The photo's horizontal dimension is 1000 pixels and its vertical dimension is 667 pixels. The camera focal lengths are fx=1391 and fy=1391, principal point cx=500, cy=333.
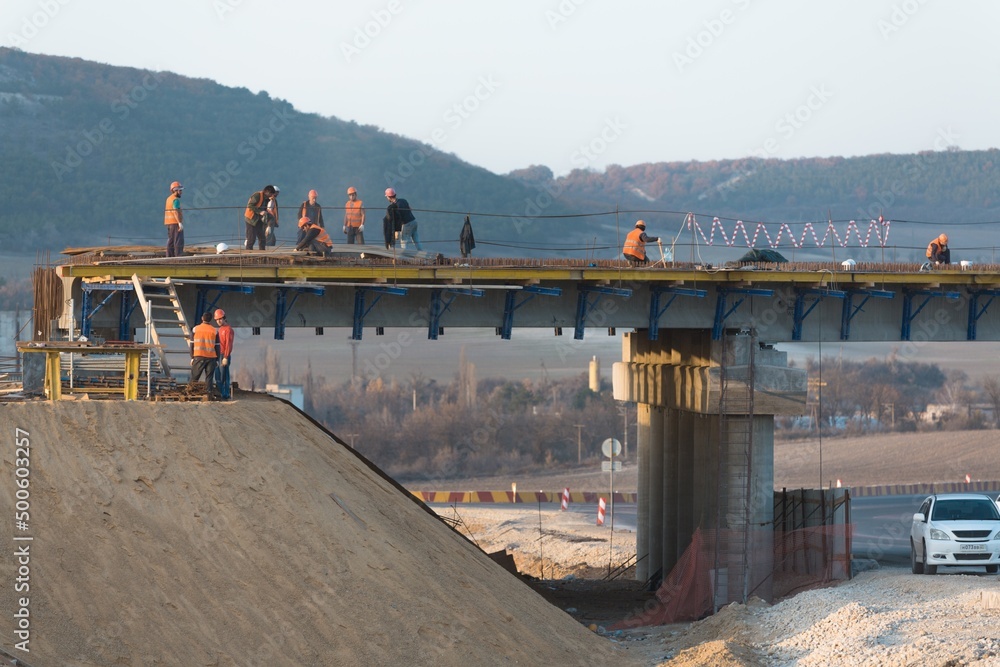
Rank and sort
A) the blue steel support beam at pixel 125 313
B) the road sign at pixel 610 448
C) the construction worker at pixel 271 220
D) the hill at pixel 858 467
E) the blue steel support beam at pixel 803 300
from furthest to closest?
the hill at pixel 858 467 → the road sign at pixel 610 448 → the blue steel support beam at pixel 803 300 → the construction worker at pixel 271 220 → the blue steel support beam at pixel 125 313

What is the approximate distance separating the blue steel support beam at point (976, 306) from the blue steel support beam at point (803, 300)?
374cm

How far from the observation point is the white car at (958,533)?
92.7 ft

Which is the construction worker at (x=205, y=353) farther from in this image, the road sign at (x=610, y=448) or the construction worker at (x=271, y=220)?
the road sign at (x=610, y=448)

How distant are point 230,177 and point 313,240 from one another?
480 ft

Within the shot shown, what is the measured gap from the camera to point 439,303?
3150 centimetres

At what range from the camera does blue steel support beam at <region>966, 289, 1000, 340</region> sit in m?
35.8

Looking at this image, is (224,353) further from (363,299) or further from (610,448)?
(610,448)

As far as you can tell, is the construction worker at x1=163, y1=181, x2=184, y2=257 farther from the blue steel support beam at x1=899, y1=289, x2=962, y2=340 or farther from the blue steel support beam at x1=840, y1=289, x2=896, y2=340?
the blue steel support beam at x1=899, y1=289, x2=962, y2=340

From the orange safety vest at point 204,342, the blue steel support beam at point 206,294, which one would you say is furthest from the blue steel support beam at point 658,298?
the orange safety vest at point 204,342

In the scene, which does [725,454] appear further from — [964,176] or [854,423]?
[964,176]

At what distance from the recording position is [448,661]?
65.6ft

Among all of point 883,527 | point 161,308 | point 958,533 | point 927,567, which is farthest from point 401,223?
point 883,527

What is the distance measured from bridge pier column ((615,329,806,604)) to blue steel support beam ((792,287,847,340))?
845 mm

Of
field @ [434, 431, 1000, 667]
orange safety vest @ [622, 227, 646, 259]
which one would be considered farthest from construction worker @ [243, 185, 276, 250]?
field @ [434, 431, 1000, 667]
